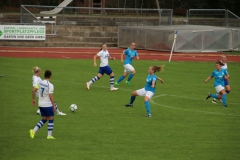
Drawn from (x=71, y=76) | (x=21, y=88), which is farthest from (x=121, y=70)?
Answer: (x=21, y=88)

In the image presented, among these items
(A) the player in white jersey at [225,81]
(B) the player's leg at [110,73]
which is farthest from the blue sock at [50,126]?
(B) the player's leg at [110,73]

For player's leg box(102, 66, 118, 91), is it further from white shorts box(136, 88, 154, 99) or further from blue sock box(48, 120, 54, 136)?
blue sock box(48, 120, 54, 136)

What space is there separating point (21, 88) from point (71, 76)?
17.5ft

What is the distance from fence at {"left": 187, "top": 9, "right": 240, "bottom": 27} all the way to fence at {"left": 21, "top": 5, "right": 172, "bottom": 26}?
2864 mm

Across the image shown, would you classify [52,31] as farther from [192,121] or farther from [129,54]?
[192,121]

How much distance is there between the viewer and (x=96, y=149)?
15.6 m

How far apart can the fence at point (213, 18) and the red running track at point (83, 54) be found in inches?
262

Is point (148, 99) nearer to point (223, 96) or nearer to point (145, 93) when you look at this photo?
point (145, 93)

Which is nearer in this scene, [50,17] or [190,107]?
[190,107]

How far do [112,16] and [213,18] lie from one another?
985cm

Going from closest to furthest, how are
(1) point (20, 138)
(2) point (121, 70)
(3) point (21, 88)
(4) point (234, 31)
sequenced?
1. (1) point (20, 138)
2. (3) point (21, 88)
3. (2) point (121, 70)
4. (4) point (234, 31)

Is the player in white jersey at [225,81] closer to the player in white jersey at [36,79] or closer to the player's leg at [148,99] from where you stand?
the player's leg at [148,99]

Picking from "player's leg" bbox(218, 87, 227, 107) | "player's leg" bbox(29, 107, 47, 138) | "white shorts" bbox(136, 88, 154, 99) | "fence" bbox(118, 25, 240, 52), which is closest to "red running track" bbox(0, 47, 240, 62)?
"fence" bbox(118, 25, 240, 52)

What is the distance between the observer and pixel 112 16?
56.0 metres
